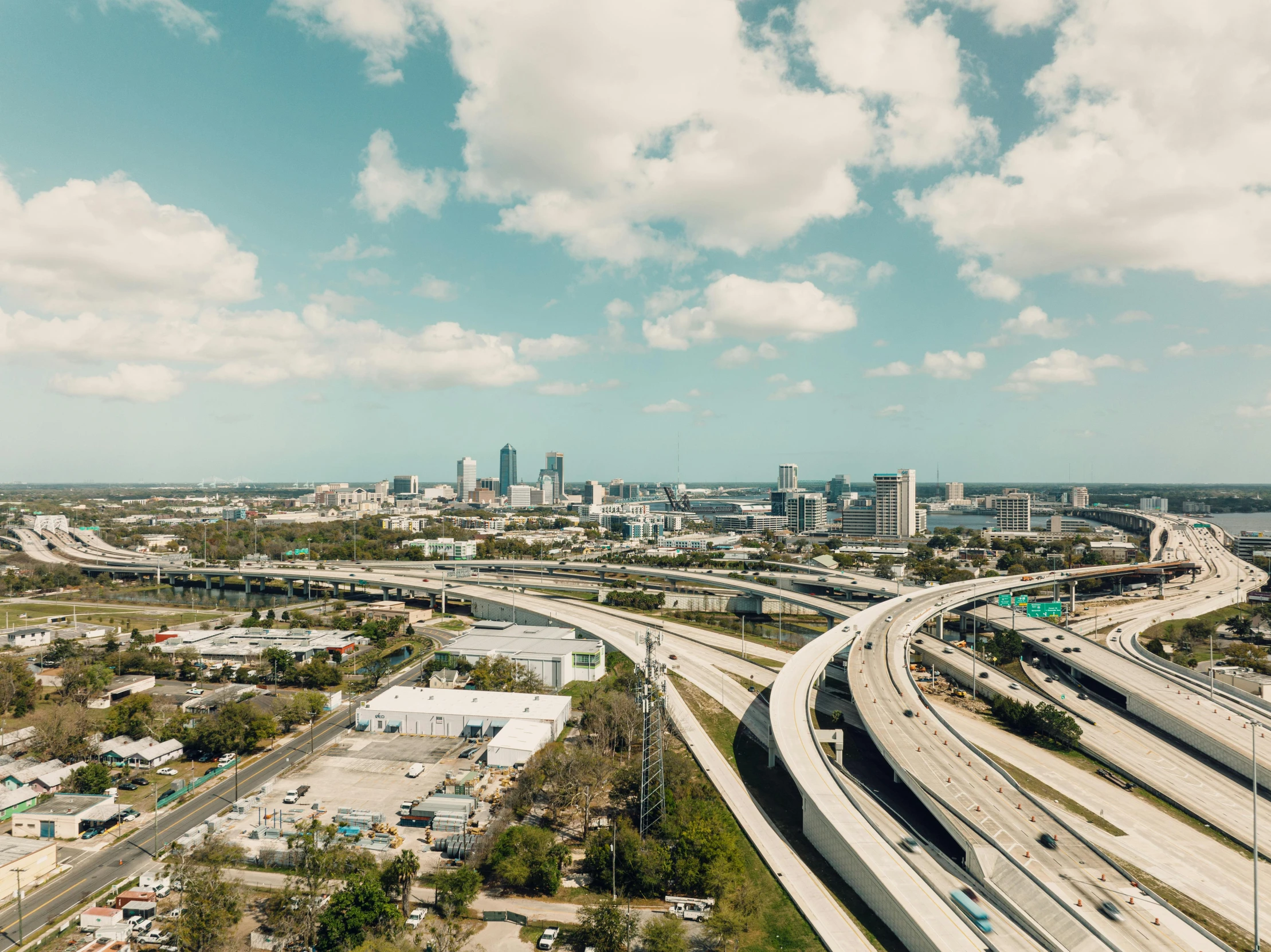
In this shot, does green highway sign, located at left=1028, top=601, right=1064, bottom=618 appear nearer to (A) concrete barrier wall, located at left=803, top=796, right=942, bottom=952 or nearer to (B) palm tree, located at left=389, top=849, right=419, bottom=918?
(A) concrete barrier wall, located at left=803, top=796, right=942, bottom=952

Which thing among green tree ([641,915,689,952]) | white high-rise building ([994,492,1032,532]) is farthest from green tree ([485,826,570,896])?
white high-rise building ([994,492,1032,532])

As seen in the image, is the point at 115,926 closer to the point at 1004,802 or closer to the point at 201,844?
the point at 201,844

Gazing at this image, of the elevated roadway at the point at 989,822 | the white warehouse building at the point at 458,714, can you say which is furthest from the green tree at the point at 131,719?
the elevated roadway at the point at 989,822

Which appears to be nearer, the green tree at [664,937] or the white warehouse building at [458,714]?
the green tree at [664,937]

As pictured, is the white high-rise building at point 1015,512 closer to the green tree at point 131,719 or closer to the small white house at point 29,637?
the green tree at point 131,719

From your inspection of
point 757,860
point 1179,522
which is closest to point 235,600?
point 757,860

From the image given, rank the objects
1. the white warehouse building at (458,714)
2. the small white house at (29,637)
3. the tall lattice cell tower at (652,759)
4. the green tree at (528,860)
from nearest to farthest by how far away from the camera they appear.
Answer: the green tree at (528,860) → the tall lattice cell tower at (652,759) → the white warehouse building at (458,714) → the small white house at (29,637)
